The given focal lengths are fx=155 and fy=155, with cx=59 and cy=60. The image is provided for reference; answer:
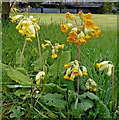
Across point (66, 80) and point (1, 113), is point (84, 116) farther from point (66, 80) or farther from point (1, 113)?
point (1, 113)

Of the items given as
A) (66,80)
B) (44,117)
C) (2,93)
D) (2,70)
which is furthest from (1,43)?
(44,117)

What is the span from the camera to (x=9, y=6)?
12.1ft

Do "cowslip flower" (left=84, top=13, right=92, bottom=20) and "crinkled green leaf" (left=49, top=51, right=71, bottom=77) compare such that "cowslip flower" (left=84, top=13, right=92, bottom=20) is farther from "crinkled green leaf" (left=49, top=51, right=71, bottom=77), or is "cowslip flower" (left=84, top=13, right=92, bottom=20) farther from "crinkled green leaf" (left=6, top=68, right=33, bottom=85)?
"crinkled green leaf" (left=6, top=68, right=33, bottom=85)

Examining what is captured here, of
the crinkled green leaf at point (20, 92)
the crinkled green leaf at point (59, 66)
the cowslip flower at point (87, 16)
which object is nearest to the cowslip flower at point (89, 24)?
the cowslip flower at point (87, 16)

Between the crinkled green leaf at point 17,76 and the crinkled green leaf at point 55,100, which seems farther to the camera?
the crinkled green leaf at point 17,76

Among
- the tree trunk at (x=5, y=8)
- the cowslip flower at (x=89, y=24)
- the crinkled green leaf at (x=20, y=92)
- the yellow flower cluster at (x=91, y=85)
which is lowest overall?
the crinkled green leaf at (x=20, y=92)

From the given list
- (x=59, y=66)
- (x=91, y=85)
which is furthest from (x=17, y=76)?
(x=91, y=85)

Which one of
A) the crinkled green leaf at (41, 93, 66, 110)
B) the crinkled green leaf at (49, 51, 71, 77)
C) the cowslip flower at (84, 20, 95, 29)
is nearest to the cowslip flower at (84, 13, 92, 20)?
the cowslip flower at (84, 20, 95, 29)

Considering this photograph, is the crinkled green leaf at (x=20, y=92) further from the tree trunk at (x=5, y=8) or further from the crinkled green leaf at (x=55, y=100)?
the tree trunk at (x=5, y=8)

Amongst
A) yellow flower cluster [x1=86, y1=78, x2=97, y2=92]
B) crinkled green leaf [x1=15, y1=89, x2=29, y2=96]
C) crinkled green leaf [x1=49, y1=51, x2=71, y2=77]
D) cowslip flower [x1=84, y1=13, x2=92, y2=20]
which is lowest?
crinkled green leaf [x1=15, y1=89, x2=29, y2=96]

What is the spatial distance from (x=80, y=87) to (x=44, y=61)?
365 mm

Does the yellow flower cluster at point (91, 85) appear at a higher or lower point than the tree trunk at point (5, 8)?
lower

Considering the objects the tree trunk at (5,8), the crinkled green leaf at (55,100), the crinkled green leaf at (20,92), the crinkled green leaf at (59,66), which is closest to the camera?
the crinkled green leaf at (55,100)

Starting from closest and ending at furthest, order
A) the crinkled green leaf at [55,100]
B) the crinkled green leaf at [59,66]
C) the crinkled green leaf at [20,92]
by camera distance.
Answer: the crinkled green leaf at [55,100] → the crinkled green leaf at [20,92] → the crinkled green leaf at [59,66]
